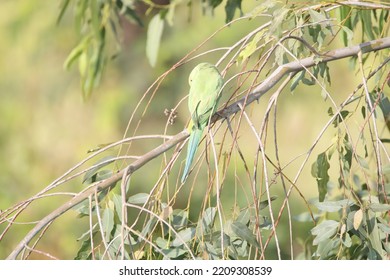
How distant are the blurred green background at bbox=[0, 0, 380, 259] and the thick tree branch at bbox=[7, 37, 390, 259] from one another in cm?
250

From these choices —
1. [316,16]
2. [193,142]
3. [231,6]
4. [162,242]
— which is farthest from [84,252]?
[231,6]

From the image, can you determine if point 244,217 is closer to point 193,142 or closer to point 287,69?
point 193,142

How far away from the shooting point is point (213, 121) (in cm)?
A: 149

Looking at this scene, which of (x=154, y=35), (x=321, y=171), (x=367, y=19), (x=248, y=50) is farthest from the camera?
(x=154, y=35)

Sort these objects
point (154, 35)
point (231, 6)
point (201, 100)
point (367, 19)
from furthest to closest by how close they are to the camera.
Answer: point (154, 35)
point (231, 6)
point (367, 19)
point (201, 100)

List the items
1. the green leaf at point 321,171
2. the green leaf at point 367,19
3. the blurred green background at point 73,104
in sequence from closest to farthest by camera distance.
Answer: the green leaf at point 321,171, the green leaf at point 367,19, the blurred green background at point 73,104

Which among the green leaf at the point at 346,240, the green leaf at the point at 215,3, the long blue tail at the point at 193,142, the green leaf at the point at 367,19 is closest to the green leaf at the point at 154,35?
the green leaf at the point at 215,3

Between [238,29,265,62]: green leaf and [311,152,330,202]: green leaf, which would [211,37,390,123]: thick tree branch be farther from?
[311,152,330,202]: green leaf

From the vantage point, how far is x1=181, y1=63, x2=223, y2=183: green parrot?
4.93 ft

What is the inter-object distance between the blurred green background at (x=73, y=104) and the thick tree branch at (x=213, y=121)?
250cm

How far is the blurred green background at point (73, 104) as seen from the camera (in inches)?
169

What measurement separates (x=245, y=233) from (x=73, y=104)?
362cm

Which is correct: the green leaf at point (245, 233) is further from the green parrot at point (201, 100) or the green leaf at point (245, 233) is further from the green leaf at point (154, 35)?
the green leaf at point (154, 35)

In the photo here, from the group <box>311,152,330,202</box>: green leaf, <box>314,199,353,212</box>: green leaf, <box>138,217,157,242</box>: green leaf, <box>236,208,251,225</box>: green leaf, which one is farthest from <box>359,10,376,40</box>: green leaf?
<box>138,217,157,242</box>: green leaf
